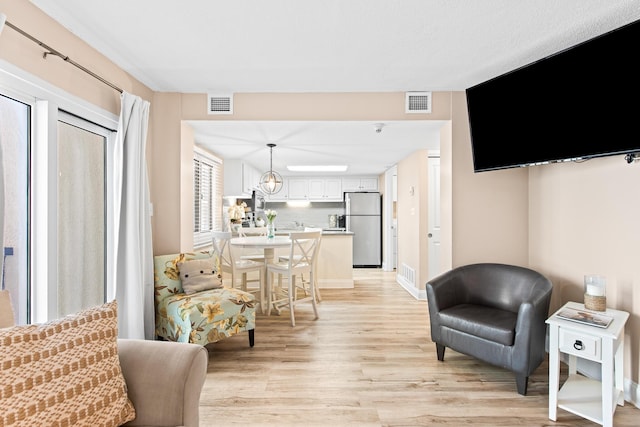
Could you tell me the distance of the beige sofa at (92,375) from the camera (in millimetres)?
992

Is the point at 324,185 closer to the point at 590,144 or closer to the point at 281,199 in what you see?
the point at 281,199

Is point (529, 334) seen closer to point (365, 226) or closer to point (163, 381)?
point (163, 381)

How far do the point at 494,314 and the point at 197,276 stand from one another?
8.36ft

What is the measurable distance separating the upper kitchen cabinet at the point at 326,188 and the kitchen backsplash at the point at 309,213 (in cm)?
40

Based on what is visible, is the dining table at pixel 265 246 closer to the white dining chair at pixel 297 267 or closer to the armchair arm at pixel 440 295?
the white dining chair at pixel 297 267

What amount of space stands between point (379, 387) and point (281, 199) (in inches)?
230

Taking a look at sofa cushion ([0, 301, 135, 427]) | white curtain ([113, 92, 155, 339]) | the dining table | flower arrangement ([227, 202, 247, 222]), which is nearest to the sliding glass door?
white curtain ([113, 92, 155, 339])

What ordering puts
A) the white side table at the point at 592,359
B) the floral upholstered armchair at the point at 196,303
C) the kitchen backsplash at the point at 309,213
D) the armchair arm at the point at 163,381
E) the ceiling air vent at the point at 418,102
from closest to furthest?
the armchair arm at the point at 163,381
the white side table at the point at 592,359
the floral upholstered armchair at the point at 196,303
the ceiling air vent at the point at 418,102
the kitchen backsplash at the point at 309,213

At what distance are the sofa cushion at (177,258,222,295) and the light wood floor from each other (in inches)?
22.7

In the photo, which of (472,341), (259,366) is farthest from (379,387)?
(259,366)

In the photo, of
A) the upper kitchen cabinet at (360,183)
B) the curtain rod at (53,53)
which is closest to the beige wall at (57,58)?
the curtain rod at (53,53)

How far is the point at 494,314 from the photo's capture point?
2.54m

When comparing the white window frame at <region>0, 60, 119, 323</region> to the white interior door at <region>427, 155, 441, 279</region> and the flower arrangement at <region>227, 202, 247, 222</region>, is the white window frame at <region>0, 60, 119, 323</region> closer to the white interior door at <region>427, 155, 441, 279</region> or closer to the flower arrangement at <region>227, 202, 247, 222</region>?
the flower arrangement at <region>227, 202, 247, 222</region>

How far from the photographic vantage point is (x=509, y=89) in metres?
2.45
